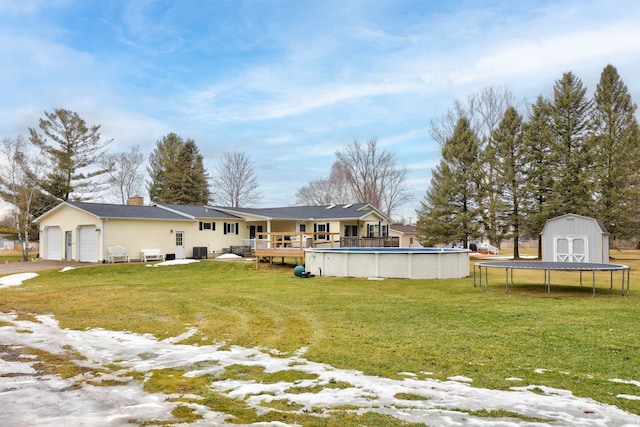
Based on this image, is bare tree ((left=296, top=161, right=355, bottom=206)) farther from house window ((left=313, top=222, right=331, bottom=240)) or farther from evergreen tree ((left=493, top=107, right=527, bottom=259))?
evergreen tree ((left=493, top=107, right=527, bottom=259))

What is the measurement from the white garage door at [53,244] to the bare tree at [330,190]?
2730cm

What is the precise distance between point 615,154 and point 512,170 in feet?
21.9

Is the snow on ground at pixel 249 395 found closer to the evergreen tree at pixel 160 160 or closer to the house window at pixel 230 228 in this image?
the house window at pixel 230 228

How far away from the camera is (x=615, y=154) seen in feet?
96.0

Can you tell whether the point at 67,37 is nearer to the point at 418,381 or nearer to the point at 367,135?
the point at 418,381

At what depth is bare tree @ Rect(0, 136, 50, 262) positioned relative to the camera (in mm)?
31656

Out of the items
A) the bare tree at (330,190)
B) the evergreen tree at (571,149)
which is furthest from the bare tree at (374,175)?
the evergreen tree at (571,149)

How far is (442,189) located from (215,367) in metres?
27.5

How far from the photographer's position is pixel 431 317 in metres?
8.72

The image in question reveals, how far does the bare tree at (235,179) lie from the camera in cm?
4812

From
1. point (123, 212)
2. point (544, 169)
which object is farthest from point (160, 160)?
point (544, 169)

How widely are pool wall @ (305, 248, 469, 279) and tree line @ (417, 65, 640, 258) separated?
572 inches

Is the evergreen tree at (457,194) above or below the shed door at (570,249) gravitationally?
above

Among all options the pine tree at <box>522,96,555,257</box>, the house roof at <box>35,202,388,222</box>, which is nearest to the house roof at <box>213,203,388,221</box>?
the house roof at <box>35,202,388,222</box>
